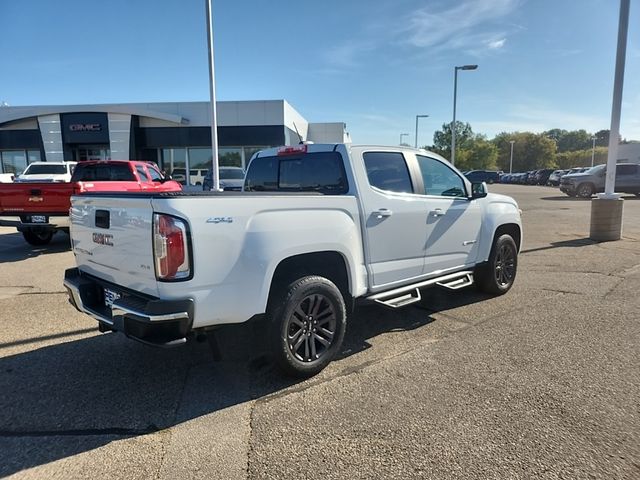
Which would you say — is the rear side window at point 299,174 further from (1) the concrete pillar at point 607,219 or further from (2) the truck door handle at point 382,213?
(1) the concrete pillar at point 607,219

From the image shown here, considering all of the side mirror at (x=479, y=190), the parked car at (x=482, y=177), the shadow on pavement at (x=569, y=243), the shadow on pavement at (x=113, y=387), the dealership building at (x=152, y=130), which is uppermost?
the dealership building at (x=152, y=130)

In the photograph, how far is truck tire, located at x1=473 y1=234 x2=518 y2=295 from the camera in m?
6.04

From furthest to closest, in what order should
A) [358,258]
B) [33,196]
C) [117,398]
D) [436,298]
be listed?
[33,196] → [436,298] → [358,258] → [117,398]

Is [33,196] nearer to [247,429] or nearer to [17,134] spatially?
[247,429]

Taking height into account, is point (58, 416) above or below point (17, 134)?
below

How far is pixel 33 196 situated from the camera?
938 centimetres

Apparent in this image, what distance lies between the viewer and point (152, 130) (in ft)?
95.9

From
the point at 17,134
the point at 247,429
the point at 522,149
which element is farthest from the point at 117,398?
the point at 522,149

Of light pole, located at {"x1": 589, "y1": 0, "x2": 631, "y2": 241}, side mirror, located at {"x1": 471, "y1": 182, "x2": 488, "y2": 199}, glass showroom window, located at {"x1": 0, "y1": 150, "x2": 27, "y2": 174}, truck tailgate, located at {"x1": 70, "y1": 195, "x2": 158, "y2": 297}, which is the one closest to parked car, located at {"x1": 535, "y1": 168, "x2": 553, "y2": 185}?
light pole, located at {"x1": 589, "y1": 0, "x2": 631, "y2": 241}

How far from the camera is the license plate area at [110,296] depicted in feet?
11.2

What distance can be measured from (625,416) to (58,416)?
401cm

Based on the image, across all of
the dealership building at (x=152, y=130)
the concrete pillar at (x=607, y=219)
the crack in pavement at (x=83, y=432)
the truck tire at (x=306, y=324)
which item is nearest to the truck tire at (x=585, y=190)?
the concrete pillar at (x=607, y=219)

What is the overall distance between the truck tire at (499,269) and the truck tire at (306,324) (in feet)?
9.50

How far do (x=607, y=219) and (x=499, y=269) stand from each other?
6845 mm
